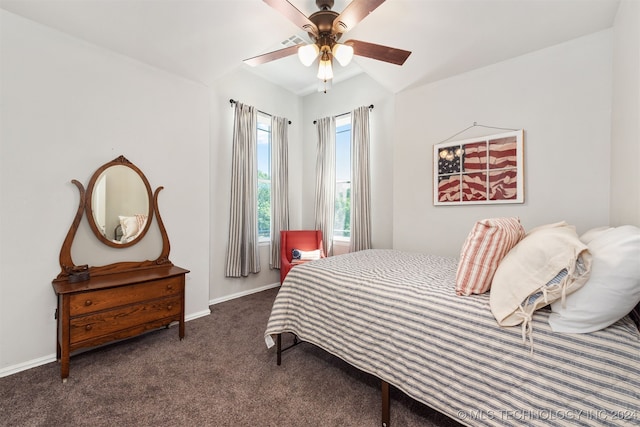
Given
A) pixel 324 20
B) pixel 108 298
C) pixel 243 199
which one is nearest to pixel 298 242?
pixel 243 199

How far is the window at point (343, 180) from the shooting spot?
416cm

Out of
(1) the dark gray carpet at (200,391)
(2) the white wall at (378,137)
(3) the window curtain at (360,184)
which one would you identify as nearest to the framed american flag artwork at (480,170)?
(2) the white wall at (378,137)

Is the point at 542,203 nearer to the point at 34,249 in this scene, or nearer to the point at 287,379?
the point at 287,379

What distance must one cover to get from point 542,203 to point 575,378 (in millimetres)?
1961

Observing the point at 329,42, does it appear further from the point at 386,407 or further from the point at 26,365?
the point at 26,365

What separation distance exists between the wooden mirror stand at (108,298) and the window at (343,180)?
2372 mm

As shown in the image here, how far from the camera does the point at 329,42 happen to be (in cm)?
206

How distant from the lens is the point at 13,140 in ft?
6.61

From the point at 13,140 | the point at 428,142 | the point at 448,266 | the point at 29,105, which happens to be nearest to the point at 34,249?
the point at 13,140

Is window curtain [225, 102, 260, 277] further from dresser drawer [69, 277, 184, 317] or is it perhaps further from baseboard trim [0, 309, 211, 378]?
baseboard trim [0, 309, 211, 378]

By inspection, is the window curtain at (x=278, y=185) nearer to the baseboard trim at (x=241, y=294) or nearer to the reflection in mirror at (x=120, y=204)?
the baseboard trim at (x=241, y=294)

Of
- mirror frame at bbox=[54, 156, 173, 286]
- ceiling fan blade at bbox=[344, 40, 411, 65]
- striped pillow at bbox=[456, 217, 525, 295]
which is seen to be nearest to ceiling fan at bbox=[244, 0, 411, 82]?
ceiling fan blade at bbox=[344, 40, 411, 65]

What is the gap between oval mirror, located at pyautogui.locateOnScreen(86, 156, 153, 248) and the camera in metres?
2.39

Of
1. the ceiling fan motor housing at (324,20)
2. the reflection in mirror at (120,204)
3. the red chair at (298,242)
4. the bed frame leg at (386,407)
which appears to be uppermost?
the ceiling fan motor housing at (324,20)
